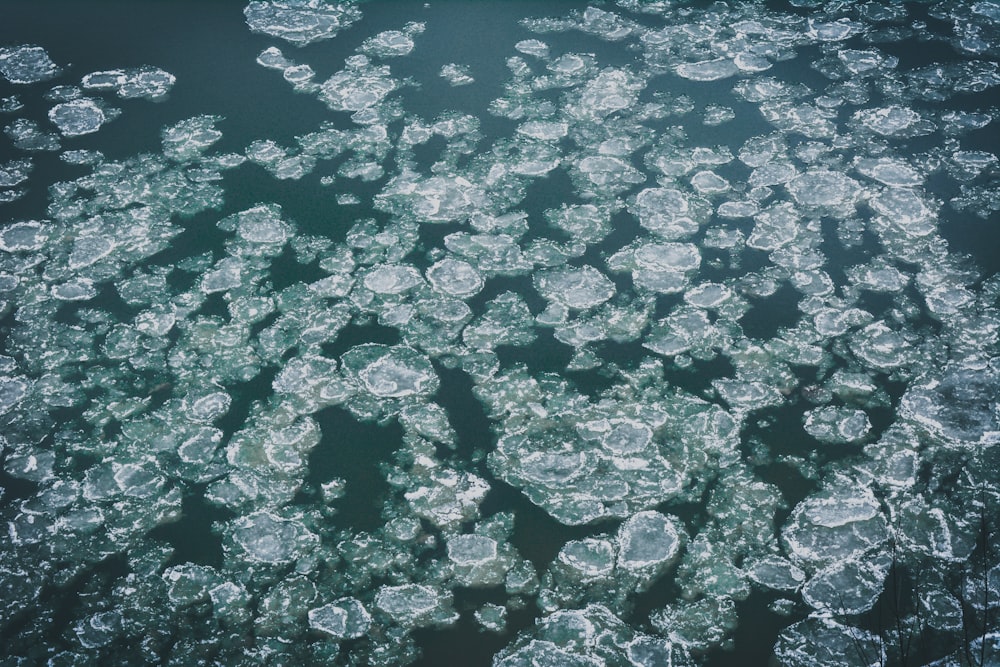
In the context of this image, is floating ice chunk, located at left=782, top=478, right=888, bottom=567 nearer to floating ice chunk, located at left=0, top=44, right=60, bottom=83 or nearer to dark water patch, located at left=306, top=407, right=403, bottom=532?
dark water patch, located at left=306, top=407, right=403, bottom=532

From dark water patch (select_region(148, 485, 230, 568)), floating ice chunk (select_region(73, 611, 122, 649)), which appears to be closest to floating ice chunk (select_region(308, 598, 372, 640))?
dark water patch (select_region(148, 485, 230, 568))

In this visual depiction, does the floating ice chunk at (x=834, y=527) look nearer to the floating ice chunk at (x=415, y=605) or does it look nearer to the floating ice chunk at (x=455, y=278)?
the floating ice chunk at (x=415, y=605)

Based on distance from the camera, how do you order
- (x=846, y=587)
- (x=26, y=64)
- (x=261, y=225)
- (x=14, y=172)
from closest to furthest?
(x=846, y=587) → (x=261, y=225) → (x=14, y=172) → (x=26, y=64)

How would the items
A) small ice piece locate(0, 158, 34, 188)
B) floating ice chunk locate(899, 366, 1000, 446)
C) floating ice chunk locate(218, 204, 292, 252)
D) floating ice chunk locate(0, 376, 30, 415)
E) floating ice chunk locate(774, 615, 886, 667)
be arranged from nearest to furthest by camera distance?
floating ice chunk locate(774, 615, 886, 667)
floating ice chunk locate(899, 366, 1000, 446)
floating ice chunk locate(0, 376, 30, 415)
floating ice chunk locate(218, 204, 292, 252)
small ice piece locate(0, 158, 34, 188)

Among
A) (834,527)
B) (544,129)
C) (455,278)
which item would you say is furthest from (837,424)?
(544,129)

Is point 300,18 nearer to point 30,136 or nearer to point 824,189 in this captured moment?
point 30,136

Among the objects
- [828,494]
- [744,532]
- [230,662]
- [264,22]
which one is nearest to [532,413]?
[744,532]
